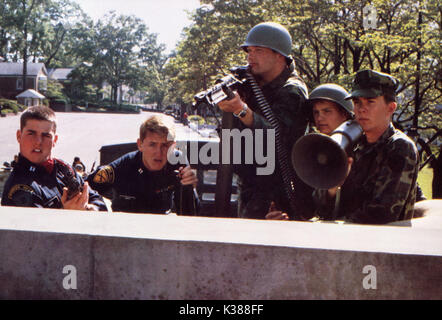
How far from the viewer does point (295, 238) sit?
6.83 feet

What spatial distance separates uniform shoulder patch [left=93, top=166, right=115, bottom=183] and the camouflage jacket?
171 cm

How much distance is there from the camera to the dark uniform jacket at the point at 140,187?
12.4ft

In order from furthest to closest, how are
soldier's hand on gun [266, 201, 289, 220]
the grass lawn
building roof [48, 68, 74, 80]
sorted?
building roof [48, 68, 74, 80]
the grass lawn
soldier's hand on gun [266, 201, 289, 220]

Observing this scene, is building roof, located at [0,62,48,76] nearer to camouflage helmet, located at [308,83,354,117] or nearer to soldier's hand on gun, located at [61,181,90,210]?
soldier's hand on gun, located at [61,181,90,210]

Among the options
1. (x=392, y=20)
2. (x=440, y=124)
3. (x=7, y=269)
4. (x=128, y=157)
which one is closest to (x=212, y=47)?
(x=392, y=20)

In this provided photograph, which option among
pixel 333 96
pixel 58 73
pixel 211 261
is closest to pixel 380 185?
pixel 333 96

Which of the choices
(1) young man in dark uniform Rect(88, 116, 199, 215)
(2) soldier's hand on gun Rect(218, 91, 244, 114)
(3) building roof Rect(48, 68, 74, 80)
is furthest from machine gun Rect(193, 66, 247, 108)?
(3) building roof Rect(48, 68, 74, 80)

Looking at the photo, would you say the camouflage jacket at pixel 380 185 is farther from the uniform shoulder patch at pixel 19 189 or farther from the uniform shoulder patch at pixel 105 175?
the uniform shoulder patch at pixel 19 189

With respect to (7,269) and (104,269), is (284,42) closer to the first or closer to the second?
(104,269)

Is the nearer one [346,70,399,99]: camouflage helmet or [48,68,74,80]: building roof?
[346,70,399,99]: camouflage helmet

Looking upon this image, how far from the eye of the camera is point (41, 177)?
3330 mm

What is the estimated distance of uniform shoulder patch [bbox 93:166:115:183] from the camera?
3.77 m

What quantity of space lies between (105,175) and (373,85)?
2199 mm
